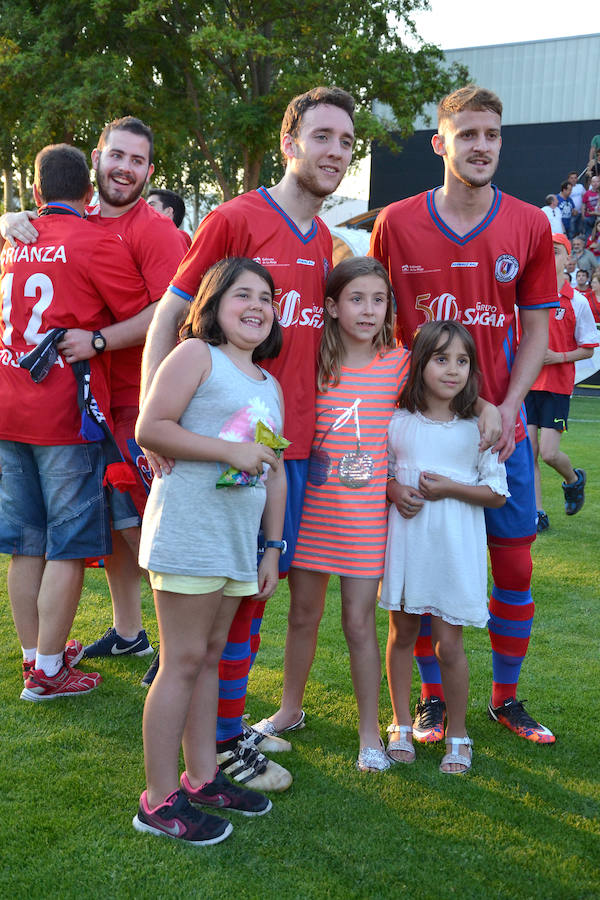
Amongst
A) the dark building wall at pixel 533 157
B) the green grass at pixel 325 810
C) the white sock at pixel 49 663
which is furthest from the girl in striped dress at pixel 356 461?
the dark building wall at pixel 533 157

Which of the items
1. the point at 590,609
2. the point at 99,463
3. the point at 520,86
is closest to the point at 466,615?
the point at 99,463

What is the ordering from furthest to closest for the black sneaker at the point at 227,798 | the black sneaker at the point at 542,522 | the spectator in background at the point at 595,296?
the spectator in background at the point at 595,296
the black sneaker at the point at 542,522
the black sneaker at the point at 227,798

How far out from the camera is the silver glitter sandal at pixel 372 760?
304cm

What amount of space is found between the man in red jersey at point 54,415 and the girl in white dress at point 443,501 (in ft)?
4.23

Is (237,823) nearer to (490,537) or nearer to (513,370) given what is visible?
(490,537)

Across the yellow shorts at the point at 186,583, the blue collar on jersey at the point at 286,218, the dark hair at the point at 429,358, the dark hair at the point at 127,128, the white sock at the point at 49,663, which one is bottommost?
the white sock at the point at 49,663

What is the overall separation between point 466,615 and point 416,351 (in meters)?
0.95

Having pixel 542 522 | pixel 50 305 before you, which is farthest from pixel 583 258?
pixel 50 305

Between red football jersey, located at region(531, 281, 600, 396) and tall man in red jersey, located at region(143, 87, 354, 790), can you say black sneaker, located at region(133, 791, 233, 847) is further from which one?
red football jersey, located at region(531, 281, 600, 396)

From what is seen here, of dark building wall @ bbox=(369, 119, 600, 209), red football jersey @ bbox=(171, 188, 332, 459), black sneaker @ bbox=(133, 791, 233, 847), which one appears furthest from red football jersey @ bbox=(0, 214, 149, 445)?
dark building wall @ bbox=(369, 119, 600, 209)

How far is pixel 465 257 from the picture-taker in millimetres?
3127

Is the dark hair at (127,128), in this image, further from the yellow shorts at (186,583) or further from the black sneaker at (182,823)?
the black sneaker at (182,823)

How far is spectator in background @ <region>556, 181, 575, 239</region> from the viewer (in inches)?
848

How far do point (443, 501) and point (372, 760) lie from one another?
3.15 feet
